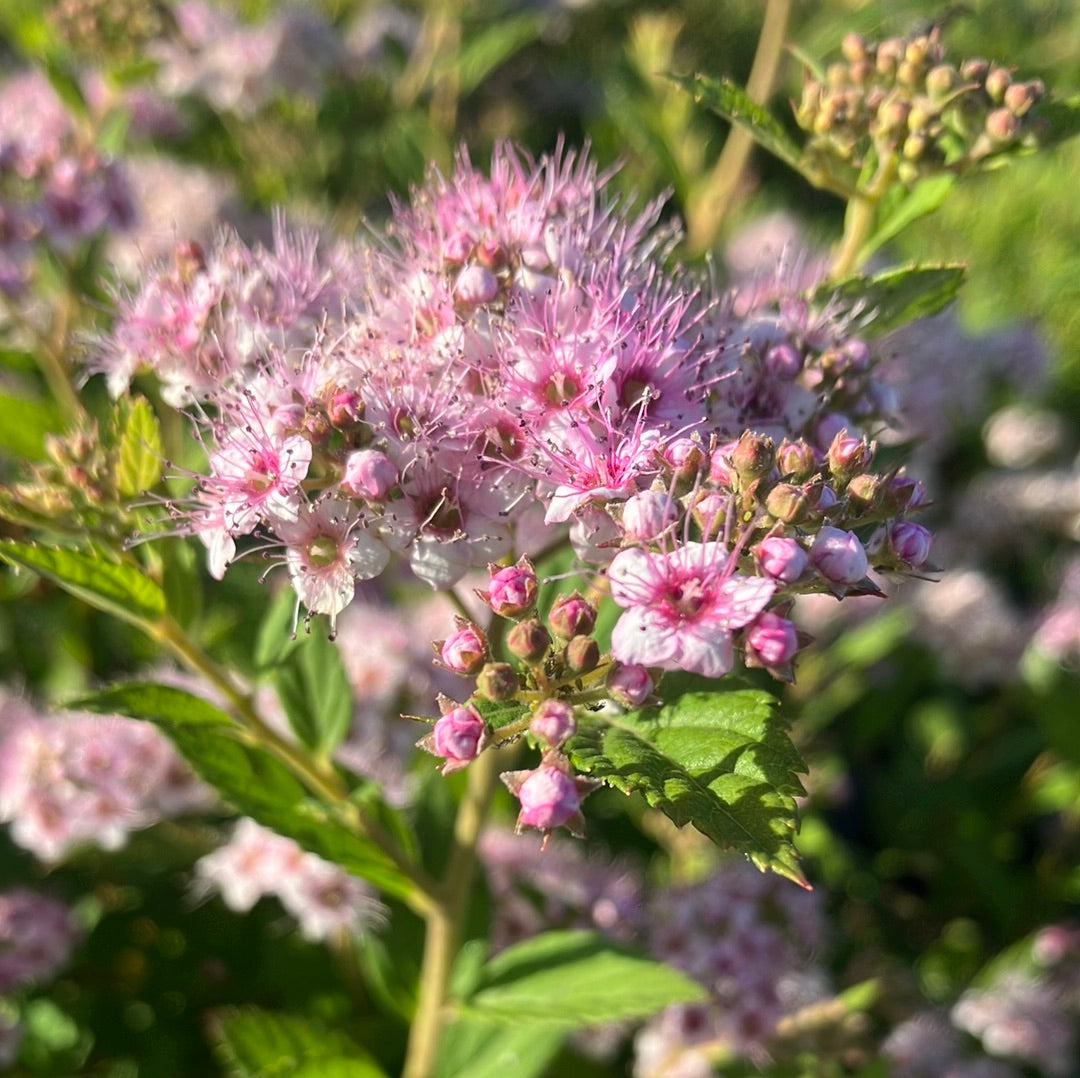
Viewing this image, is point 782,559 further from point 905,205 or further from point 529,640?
point 905,205

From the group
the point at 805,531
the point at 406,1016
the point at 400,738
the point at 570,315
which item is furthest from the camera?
the point at 400,738

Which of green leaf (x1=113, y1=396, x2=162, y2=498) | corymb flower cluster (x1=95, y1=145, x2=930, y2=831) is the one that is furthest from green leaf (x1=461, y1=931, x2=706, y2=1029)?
green leaf (x1=113, y1=396, x2=162, y2=498)

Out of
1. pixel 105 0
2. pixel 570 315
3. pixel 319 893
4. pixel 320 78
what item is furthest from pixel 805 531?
pixel 320 78

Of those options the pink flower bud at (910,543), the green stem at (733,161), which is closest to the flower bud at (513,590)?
the pink flower bud at (910,543)

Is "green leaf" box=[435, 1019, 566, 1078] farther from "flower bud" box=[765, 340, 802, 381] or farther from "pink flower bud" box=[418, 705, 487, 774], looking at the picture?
"flower bud" box=[765, 340, 802, 381]

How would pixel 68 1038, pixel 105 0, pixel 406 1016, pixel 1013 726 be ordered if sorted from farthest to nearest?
pixel 1013 726 → pixel 105 0 → pixel 68 1038 → pixel 406 1016

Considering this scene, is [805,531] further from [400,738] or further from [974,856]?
[974,856]
